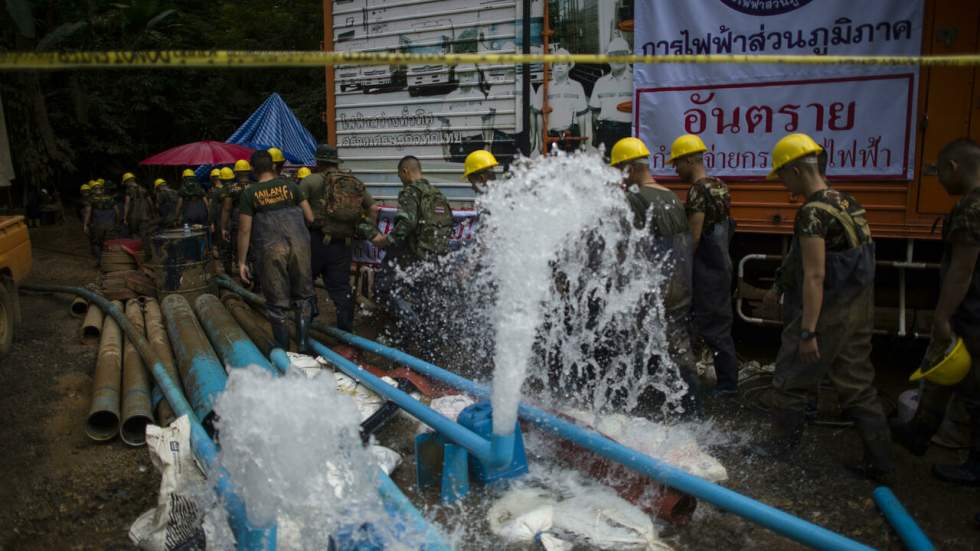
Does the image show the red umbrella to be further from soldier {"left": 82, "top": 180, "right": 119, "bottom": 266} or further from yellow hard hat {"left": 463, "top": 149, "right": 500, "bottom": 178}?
yellow hard hat {"left": 463, "top": 149, "right": 500, "bottom": 178}

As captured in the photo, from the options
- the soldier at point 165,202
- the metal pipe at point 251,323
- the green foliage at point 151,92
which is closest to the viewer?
the metal pipe at point 251,323

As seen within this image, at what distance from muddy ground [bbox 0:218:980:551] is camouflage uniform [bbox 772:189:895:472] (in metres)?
0.32

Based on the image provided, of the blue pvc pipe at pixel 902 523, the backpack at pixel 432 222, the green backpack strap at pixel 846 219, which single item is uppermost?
the green backpack strap at pixel 846 219

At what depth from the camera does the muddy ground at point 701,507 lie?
3.27 meters

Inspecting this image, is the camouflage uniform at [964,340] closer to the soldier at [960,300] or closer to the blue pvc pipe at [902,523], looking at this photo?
the soldier at [960,300]

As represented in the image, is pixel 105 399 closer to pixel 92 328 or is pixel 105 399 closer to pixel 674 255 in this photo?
pixel 92 328

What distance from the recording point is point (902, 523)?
118 inches

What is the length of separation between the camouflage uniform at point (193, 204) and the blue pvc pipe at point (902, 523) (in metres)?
12.4

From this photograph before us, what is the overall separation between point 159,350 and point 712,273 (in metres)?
4.63

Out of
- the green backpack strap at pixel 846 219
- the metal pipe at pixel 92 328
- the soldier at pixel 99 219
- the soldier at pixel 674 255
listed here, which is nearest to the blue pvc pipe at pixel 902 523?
the green backpack strap at pixel 846 219

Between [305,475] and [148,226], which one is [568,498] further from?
[148,226]

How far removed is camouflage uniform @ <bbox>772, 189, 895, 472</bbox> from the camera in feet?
11.5

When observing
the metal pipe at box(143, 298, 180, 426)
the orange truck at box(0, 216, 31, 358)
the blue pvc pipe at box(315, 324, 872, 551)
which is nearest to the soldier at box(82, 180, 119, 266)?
the orange truck at box(0, 216, 31, 358)

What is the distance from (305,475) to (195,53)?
1615mm
